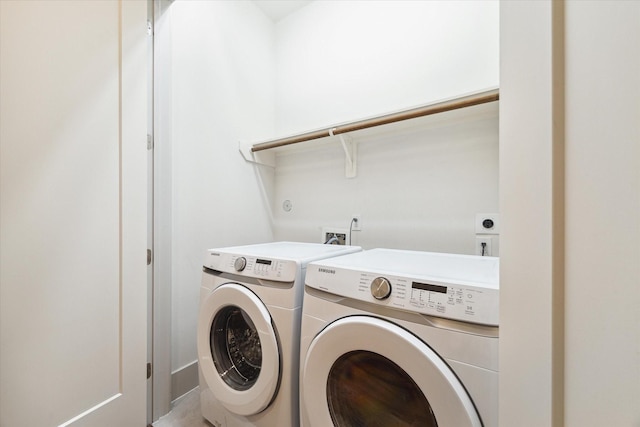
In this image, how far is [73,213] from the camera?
3.19 feet

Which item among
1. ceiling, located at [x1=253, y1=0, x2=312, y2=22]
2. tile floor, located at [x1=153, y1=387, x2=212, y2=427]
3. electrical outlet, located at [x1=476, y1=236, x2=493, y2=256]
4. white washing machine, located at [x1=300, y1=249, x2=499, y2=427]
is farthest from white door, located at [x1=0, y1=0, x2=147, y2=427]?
electrical outlet, located at [x1=476, y1=236, x2=493, y2=256]

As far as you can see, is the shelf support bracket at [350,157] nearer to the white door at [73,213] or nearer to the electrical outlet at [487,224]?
the electrical outlet at [487,224]

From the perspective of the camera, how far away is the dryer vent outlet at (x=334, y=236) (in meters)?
A: 1.83

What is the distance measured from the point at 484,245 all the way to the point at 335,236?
87 centimetres

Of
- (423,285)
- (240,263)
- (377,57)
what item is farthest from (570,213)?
(377,57)

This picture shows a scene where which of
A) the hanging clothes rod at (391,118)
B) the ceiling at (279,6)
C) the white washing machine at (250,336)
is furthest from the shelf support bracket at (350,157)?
the ceiling at (279,6)

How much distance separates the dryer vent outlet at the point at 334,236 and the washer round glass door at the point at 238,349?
0.81 metres

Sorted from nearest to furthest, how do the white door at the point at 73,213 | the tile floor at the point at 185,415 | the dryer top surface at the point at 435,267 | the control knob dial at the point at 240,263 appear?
the dryer top surface at the point at 435,267 → the white door at the point at 73,213 → the control knob dial at the point at 240,263 → the tile floor at the point at 185,415

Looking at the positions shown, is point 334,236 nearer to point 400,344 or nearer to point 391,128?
point 391,128

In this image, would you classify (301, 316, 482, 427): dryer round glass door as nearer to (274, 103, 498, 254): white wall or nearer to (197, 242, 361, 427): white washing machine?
(197, 242, 361, 427): white washing machine

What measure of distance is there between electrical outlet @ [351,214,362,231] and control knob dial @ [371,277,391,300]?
100cm

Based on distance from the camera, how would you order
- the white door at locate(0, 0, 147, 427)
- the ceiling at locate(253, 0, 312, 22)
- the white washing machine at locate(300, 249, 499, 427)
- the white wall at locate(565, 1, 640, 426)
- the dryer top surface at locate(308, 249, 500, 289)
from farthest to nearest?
the ceiling at locate(253, 0, 312, 22) < the white door at locate(0, 0, 147, 427) < the dryer top surface at locate(308, 249, 500, 289) < the white washing machine at locate(300, 249, 499, 427) < the white wall at locate(565, 1, 640, 426)

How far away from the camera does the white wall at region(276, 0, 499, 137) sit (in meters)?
1.44

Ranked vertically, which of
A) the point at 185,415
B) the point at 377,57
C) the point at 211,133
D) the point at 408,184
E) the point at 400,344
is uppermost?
the point at 377,57
